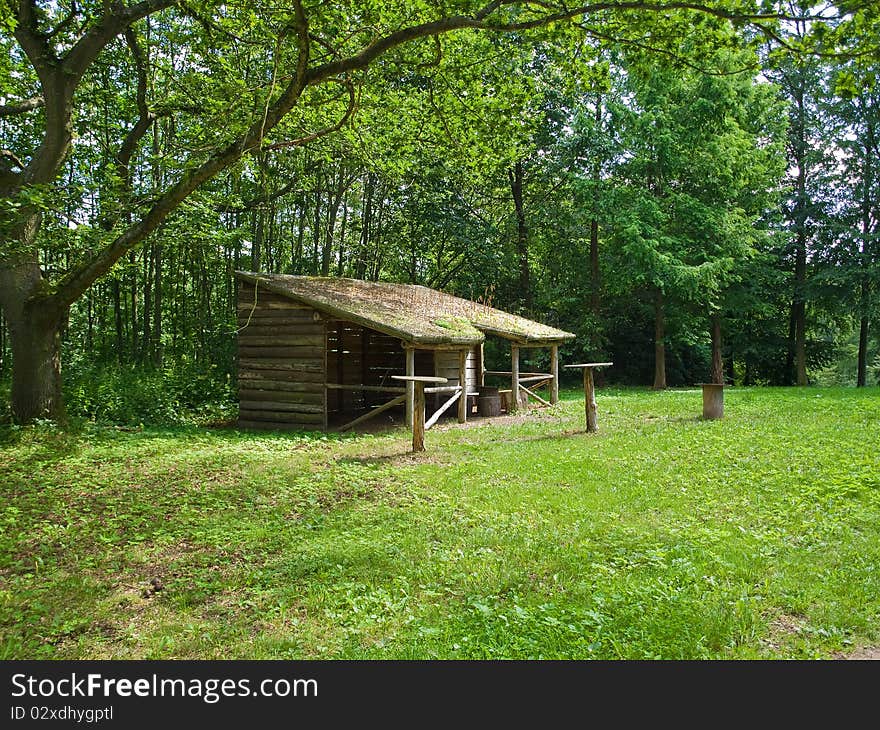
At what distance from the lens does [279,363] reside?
1418 centimetres

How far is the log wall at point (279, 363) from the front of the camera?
1381cm

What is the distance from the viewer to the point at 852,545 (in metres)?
5.47

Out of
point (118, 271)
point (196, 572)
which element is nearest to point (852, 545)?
point (196, 572)

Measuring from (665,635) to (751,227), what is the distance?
2300 cm

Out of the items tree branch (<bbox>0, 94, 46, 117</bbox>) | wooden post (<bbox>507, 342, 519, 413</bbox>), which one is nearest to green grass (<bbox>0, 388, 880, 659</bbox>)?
Answer: tree branch (<bbox>0, 94, 46, 117</bbox>)

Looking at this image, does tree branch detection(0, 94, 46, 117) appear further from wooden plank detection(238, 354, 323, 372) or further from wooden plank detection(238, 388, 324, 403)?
wooden plank detection(238, 388, 324, 403)

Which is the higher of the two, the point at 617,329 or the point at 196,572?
the point at 617,329

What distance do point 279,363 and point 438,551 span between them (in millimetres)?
9573

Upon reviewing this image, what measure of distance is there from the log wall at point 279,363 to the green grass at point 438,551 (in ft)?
10.9

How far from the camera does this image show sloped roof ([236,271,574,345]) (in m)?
12.9

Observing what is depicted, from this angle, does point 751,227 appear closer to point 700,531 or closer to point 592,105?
point 592,105

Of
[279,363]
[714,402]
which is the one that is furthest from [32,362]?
[714,402]

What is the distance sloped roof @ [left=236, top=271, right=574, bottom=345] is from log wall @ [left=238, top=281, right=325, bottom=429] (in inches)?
17.9

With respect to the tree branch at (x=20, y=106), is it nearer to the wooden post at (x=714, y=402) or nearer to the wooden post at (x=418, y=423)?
the wooden post at (x=418, y=423)
